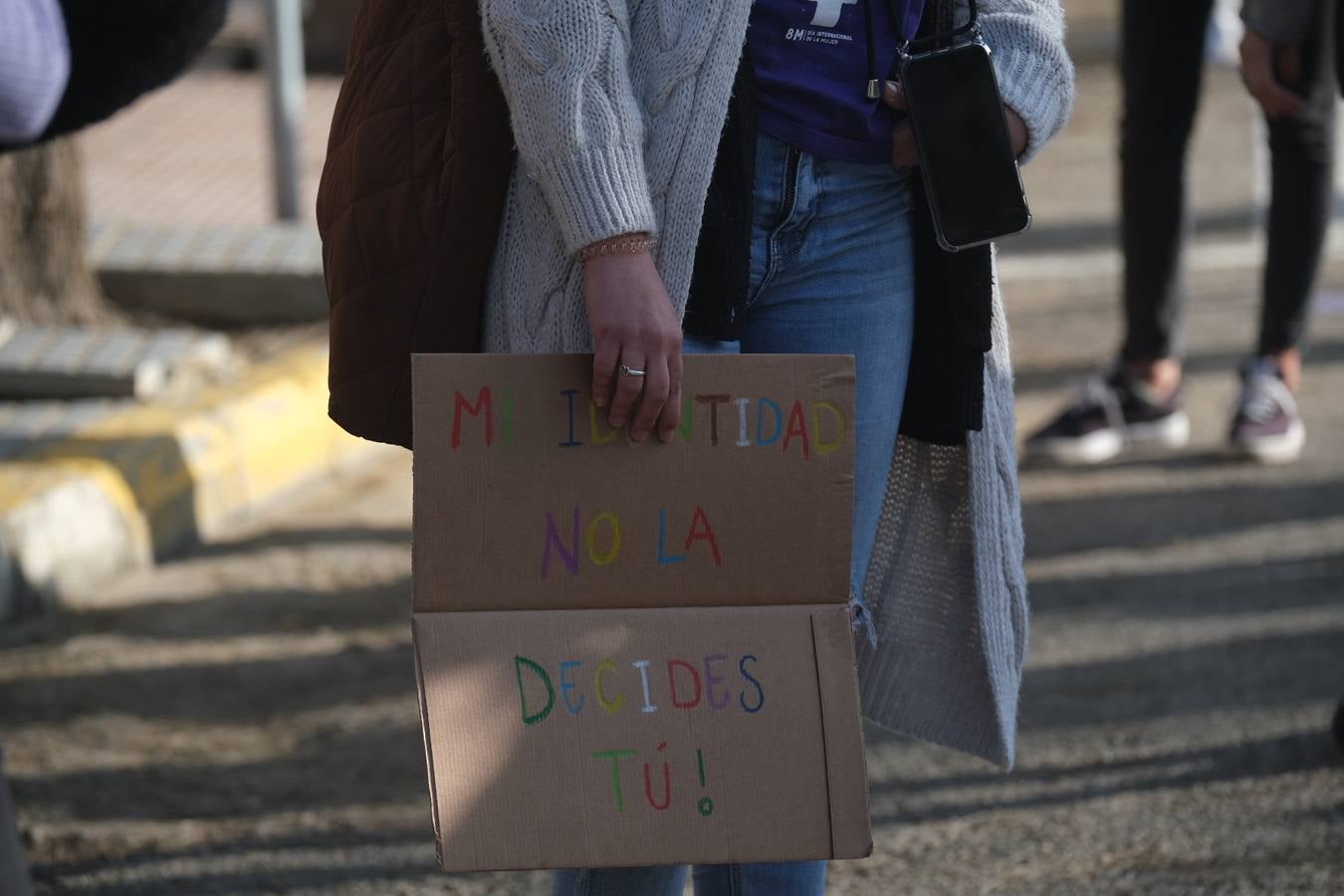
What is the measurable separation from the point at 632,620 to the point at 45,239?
4001 mm

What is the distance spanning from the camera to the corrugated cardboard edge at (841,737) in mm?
1601

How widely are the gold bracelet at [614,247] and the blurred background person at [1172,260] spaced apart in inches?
118

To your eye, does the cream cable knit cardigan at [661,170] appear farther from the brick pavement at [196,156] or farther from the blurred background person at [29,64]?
the brick pavement at [196,156]

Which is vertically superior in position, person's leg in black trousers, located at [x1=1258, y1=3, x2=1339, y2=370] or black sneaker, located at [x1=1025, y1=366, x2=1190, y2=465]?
person's leg in black trousers, located at [x1=1258, y1=3, x2=1339, y2=370]

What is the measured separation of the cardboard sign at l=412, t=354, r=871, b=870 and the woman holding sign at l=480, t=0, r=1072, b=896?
0.07m

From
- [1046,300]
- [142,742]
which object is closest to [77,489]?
[142,742]

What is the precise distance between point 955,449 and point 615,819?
24.2 inches

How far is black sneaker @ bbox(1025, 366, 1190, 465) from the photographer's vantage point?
14.7 feet

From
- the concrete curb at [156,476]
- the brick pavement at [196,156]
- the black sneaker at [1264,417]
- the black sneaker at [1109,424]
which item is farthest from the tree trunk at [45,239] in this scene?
the black sneaker at [1264,417]

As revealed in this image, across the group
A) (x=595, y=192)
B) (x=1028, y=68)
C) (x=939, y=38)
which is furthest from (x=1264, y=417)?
(x=595, y=192)

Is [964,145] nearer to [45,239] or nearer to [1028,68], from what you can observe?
[1028,68]

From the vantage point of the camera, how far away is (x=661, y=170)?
1573 mm

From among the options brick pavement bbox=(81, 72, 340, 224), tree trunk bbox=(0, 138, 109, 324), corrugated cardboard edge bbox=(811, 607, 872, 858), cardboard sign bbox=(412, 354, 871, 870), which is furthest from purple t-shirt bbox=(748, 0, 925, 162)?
brick pavement bbox=(81, 72, 340, 224)

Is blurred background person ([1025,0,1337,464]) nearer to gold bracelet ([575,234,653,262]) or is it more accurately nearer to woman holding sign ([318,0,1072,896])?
woman holding sign ([318,0,1072,896])
